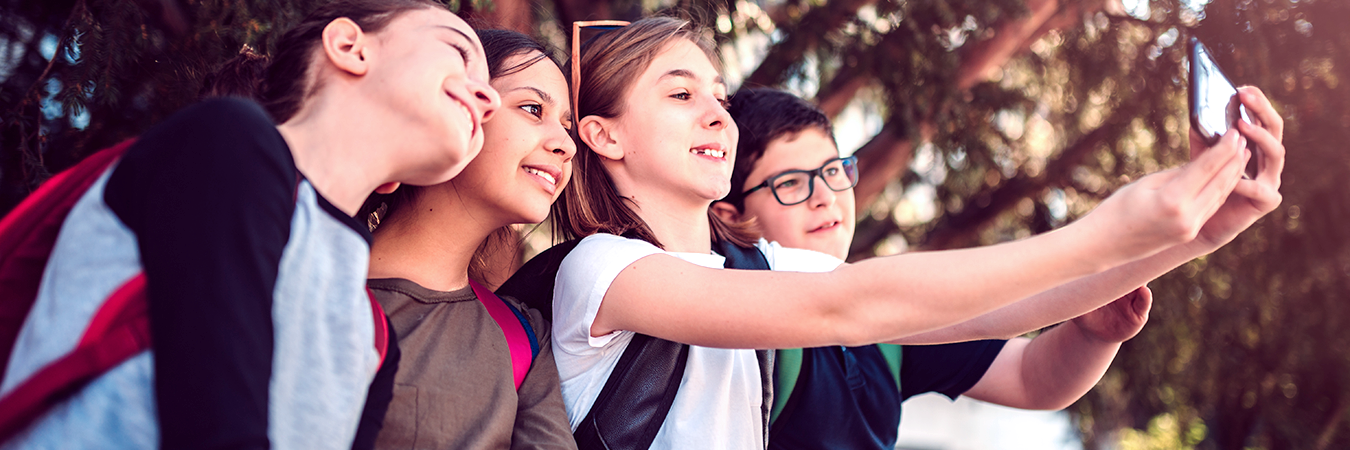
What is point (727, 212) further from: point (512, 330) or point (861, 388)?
point (512, 330)

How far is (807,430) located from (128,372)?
5.24ft

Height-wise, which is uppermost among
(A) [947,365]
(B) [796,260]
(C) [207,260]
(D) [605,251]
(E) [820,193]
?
(C) [207,260]

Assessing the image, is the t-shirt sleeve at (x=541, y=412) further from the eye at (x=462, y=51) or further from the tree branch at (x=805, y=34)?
the tree branch at (x=805, y=34)

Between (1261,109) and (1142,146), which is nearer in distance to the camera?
(1261,109)

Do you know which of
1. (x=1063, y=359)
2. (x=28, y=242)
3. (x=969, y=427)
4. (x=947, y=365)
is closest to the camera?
(x=28, y=242)

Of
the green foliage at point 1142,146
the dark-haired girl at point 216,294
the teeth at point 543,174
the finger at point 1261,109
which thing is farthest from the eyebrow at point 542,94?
the finger at point 1261,109

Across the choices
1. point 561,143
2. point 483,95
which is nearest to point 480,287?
point 561,143

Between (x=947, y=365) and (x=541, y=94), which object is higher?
(x=541, y=94)

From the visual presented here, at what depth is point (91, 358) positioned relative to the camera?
3.08ft

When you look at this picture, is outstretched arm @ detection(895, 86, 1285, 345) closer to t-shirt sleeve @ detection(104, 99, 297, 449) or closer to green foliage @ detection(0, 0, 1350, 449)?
t-shirt sleeve @ detection(104, 99, 297, 449)

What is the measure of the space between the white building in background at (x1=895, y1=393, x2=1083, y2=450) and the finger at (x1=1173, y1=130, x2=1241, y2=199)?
46.5ft

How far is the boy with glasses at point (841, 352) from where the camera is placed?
215 centimetres

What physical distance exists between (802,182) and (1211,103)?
143 centimetres

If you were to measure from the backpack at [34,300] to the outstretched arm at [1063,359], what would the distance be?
171 cm
